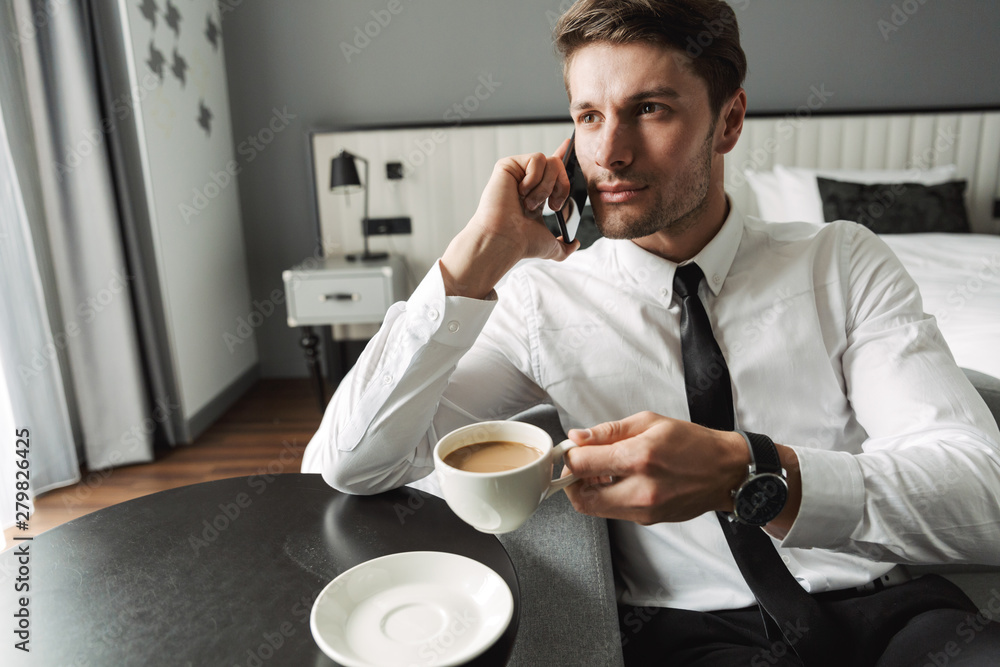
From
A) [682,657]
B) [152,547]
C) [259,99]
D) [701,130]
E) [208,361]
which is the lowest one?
[208,361]

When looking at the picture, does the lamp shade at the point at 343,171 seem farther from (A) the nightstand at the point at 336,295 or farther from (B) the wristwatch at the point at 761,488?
(B) the wristwatch at the point at 761,488

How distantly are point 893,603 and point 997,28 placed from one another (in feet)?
10.8

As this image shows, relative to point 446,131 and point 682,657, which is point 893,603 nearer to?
point 682,657

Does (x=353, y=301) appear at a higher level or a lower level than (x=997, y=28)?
lower

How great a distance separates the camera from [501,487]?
1.91 feet

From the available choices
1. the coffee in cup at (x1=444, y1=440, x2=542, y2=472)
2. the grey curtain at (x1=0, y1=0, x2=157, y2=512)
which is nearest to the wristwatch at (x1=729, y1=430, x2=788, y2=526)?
the coffee in cup at (x1=444, y1=440, x2=542, y2=472)

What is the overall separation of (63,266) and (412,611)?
2.26 meters

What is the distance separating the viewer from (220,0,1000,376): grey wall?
3.04 meters

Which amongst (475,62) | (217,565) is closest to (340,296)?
(475,62)

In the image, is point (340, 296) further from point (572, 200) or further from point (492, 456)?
point (492, 456)

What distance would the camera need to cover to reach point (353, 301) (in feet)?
9.37

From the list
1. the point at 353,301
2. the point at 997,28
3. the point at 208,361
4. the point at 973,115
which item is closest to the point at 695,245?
the point at 353,301

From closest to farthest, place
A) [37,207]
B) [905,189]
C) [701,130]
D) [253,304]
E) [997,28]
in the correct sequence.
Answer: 1. [701,130]
2. [37,207]
3. [905,189]
4. [997,28]
5. [253,304]

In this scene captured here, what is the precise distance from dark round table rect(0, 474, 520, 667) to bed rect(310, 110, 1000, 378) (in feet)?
7.32
